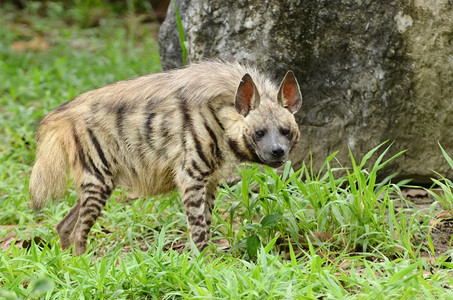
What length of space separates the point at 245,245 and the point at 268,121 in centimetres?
77

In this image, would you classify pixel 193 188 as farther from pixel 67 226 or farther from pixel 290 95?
pixel 67 226

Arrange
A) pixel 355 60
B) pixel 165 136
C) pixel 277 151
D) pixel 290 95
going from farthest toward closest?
pixel 355 60 < pixel 165 136 < pixel 290 95 < pixel 277 151

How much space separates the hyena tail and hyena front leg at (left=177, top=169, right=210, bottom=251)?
2.78 feet

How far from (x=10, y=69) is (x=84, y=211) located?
4.42m

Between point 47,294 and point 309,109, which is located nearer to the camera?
point 47,294

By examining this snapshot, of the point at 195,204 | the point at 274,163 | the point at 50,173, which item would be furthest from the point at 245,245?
the point at 50,173

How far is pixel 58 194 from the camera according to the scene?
5.11 metres

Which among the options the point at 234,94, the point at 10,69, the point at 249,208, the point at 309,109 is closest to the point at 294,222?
the point at 249,208

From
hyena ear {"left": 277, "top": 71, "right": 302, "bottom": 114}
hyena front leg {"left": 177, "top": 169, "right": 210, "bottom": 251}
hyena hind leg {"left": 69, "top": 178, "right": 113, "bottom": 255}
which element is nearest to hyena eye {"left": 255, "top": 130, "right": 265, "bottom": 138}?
hyena ear {"left": 277, "top": 71, "right": 302, "bottom": 114}

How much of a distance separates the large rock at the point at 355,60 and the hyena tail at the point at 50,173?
1.41 metres

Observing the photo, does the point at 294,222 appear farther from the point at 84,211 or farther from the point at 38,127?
A: the point at 38,127

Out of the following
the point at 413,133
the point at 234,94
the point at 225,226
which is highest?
the point at 234,94

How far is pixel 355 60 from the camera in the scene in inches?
Result: 216

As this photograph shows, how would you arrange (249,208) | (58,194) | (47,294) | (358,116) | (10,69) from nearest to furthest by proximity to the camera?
(47,294)
(249,208)
(58,194)
(358,116)
(10,69)
